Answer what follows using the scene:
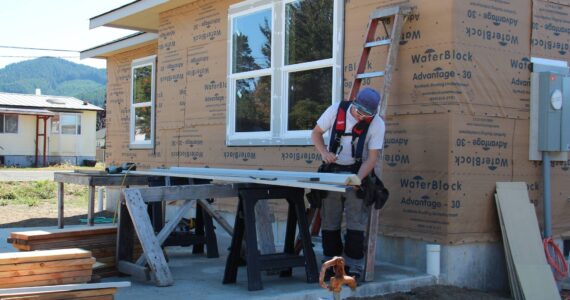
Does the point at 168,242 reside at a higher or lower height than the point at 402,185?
lower

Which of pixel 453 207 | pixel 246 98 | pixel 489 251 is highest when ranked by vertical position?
pixel 246 98

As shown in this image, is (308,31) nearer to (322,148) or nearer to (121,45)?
(322,148)

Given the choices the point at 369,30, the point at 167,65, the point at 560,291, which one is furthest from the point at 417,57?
the point at 167,65

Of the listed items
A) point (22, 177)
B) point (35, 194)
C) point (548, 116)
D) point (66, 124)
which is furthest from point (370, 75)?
point (66, 124)

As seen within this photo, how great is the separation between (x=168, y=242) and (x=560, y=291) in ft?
14.1

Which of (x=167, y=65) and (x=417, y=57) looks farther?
(x=167, y=65)

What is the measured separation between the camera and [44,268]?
4.31m

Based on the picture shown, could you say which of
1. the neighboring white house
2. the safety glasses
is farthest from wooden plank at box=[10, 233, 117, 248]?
the neighboring white house

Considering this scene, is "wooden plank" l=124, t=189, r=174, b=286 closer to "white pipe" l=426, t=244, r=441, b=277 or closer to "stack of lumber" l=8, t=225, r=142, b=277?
"stack of lumber" l=8, t=225, r=142, b=277

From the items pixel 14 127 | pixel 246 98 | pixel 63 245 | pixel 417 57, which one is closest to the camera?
pixel 63 245

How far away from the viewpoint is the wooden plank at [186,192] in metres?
5.69

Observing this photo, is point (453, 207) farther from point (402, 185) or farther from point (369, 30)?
point (369, 30)

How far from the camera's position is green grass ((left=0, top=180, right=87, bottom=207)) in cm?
1666

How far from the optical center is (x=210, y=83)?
9.60 metres
